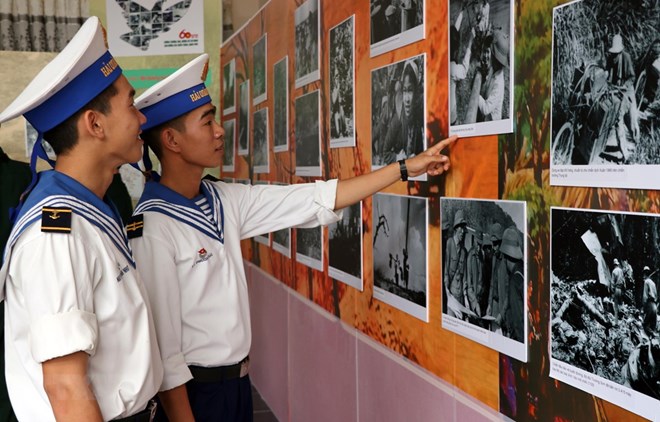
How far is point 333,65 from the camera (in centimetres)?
301

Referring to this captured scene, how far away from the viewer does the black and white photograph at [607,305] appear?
4.42 ft

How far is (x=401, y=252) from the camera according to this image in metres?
2.41

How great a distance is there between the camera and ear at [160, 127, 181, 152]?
2.34 meters

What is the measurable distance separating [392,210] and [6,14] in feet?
19.0

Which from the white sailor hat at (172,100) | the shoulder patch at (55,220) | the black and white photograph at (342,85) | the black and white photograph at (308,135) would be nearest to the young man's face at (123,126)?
the shoulder patch at (55,220)

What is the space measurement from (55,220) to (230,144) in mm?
4012

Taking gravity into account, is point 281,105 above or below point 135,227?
above

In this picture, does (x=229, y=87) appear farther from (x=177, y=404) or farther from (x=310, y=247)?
(x=177, y=404)

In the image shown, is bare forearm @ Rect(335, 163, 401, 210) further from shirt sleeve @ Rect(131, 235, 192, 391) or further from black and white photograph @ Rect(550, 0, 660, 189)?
black and white photograph @ Rect(550, 0, 660, 189)

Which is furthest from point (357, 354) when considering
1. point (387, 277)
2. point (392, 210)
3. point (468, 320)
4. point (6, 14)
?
point (6, 14)

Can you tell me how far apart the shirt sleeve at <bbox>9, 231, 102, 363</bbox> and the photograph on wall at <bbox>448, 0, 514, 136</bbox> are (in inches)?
40.4

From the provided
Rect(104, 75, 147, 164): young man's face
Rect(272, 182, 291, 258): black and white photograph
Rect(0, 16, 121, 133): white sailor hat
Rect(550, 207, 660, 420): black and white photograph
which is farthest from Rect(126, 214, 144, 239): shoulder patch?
Rect(272, 182, 291, 258): black and white photograph

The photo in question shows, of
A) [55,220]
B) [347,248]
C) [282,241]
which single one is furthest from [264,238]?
[55,220]

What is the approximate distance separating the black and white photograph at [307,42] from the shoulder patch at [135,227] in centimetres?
132
